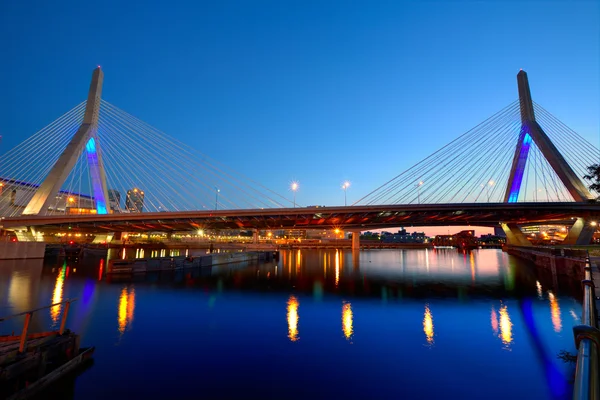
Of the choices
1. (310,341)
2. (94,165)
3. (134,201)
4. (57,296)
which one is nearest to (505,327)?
(310,341)

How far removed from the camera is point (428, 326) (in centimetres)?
1570

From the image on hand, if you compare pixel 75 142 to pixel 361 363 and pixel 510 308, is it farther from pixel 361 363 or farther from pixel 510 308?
pixel 510 308

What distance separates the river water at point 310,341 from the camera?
30.0 feet

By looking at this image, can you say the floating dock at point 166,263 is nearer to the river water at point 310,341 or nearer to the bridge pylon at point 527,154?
the river water at point 310,341

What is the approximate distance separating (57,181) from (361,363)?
50510mm

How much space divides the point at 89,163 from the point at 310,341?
51.6 metres

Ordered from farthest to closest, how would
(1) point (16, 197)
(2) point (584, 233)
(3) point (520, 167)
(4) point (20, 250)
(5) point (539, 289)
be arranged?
1. (1) point (16, 197)
2. (3) point (520, 167)
3. (2) point (584, 233)
4. (4) point (20, 250)
5. (5) point (539, 289)

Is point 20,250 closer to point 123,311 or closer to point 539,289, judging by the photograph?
point 123,311

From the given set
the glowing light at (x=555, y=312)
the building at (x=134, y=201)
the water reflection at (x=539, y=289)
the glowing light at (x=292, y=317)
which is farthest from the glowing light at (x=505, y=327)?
the building at (x=134, y=201)

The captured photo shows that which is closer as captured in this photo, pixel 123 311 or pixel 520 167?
pixel 123 311

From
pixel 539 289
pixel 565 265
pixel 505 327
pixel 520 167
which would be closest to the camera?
pixel 505 327

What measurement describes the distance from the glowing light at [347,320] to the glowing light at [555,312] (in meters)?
9.66

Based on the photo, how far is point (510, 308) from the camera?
20.1 metres

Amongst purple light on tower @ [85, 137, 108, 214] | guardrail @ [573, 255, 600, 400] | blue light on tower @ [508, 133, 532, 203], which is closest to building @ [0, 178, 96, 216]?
purple light on tower @ [85, 137, 108, 214]
